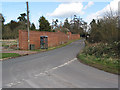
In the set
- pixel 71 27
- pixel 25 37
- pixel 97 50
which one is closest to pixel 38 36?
pixel 25 37

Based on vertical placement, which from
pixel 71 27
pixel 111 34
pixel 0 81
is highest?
pixel 71 27

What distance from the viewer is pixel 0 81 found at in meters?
6.10

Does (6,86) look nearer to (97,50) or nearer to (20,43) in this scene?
(97,50)

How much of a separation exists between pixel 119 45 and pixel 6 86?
867cm

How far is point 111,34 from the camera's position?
1226cm

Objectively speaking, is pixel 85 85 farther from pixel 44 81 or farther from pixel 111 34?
pixel 111 34

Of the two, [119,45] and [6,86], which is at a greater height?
[119,45]

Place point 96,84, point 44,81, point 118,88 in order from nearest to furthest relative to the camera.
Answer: point 118,88 < point 96,84 < point 44,81

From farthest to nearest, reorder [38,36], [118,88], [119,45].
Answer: [38,36] < [119,45] < [118,88]

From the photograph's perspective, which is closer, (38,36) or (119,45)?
(119,45)

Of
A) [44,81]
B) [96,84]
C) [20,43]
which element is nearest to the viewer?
[96,84]

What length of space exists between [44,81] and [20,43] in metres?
15.9

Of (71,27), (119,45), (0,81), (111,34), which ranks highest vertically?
(71,27)

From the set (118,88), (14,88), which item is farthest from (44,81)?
(118,88)
